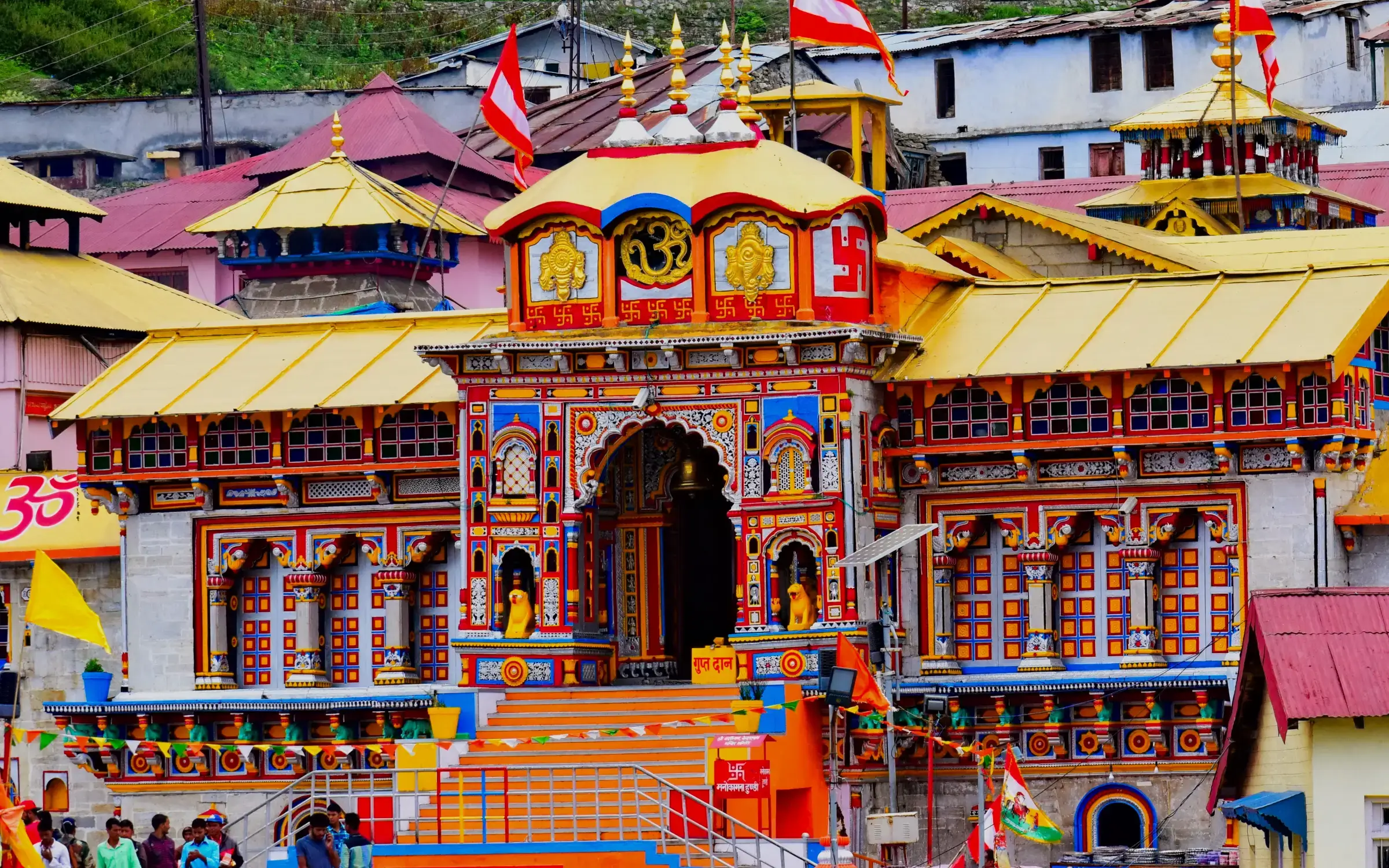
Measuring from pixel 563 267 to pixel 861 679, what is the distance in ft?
23.4

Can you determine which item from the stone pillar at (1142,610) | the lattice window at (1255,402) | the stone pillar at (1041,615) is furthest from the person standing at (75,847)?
the lattice window at (1255,402)

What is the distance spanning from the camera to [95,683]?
53781 mm

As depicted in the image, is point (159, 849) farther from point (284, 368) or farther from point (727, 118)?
point (727, 118)

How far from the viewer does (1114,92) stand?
90.0 meters

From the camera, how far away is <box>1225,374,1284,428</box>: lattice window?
4825cm

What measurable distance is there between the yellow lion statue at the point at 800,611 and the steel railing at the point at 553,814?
9.32 ft

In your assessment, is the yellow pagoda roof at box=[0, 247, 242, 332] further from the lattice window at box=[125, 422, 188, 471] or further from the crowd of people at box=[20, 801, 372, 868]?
the crowd of people at box=[20, 801, 372, 868]

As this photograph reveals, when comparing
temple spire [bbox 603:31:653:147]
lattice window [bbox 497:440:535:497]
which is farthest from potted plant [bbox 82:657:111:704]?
temple spire [bbox 603:31:653:147]

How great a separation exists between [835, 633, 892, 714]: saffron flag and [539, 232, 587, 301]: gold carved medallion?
20.3ft

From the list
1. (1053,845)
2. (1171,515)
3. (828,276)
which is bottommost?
(1053,845)

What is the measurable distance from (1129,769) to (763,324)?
7574mm

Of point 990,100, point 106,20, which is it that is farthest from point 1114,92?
point 106,20

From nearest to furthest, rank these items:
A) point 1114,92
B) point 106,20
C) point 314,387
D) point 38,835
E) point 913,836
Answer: point 38,835
point 913,836
point 314,387
point 1114,92
point 106,20

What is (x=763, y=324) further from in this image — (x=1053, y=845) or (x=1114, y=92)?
(x=1114, y=92)
